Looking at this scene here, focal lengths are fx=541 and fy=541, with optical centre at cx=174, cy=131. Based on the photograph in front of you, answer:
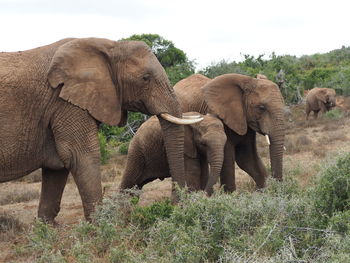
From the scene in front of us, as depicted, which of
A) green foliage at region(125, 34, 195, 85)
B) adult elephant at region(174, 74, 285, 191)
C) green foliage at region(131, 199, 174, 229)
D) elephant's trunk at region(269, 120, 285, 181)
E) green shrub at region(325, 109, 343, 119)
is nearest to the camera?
green foliage at region(131, 199, 174, 229)

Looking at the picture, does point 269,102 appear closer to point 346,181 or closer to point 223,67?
point 346,181

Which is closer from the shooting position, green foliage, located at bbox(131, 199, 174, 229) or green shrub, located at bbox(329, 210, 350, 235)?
green shrub, located at bbox(329, 210, 350, 235)

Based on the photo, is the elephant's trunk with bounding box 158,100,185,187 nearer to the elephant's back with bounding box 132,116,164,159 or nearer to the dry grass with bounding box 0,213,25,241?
the elephant's back with bounding box 132,116,164,159

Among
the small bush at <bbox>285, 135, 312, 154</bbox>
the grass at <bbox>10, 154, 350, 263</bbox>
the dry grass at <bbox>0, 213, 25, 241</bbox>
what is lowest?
the small bush at <bbox>285, 135, 312, 154</bbox>

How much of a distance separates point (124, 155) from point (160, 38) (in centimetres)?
1755

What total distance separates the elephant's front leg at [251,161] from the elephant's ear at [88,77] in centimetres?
314

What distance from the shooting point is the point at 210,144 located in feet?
23.7

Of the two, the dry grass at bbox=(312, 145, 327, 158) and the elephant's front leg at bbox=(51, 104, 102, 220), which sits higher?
the elephant's front leg at bbox=(51, 104, 102, 220)

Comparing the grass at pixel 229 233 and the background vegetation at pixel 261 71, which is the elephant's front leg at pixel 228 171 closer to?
the grass at pixel 229 233

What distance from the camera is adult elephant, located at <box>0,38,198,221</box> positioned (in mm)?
5730

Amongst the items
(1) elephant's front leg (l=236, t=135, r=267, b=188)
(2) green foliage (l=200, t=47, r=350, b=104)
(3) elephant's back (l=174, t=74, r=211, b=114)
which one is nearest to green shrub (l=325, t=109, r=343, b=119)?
(2) green foliage (l=200, t=47, r=350, b=104)

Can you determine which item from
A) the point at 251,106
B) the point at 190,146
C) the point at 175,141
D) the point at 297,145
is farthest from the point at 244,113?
the point at 297,145

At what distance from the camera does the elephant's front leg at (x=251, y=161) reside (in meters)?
8.59

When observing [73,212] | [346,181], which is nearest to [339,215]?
[346,181]
